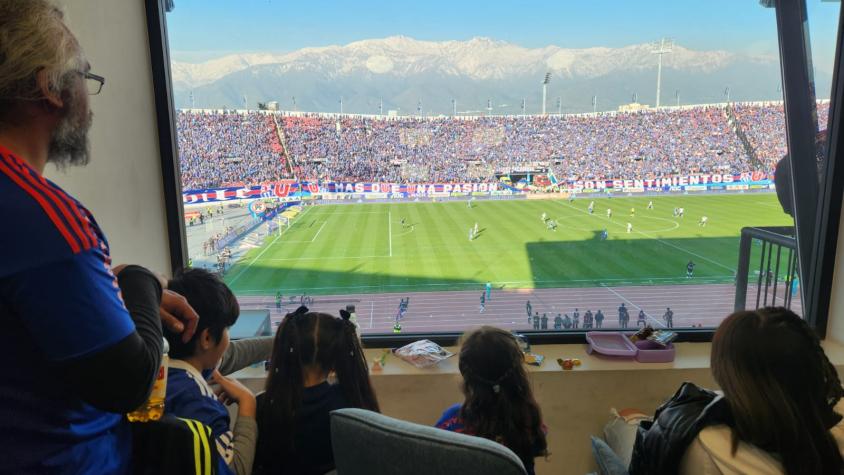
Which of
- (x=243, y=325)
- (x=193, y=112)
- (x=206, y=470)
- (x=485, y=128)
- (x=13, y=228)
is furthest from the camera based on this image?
(x=485, y=128)

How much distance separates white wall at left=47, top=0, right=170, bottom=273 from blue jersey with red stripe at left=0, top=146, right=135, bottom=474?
3.61ft

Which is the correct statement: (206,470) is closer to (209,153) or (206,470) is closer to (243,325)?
(243,325)

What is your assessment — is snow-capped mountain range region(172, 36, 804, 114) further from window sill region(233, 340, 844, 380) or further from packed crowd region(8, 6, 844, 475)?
window sill region(233, 340, 844, 380)

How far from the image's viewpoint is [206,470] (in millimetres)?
716

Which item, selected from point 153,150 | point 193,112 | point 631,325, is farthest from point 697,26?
point 153,150

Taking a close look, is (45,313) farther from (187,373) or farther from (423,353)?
(423,353)

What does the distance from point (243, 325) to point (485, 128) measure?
63.3 inches

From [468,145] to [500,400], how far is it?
1686 mm

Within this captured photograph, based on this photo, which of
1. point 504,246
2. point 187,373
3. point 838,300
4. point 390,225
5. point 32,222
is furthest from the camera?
point 504,246

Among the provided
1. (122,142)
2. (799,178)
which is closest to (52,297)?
(122,142)

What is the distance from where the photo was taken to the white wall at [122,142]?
1595mm

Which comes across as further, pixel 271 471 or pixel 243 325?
pixel 243 325

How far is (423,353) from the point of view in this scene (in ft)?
6.72

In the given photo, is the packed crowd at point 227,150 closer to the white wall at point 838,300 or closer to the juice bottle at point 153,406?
the juice bottle at point 153,406
